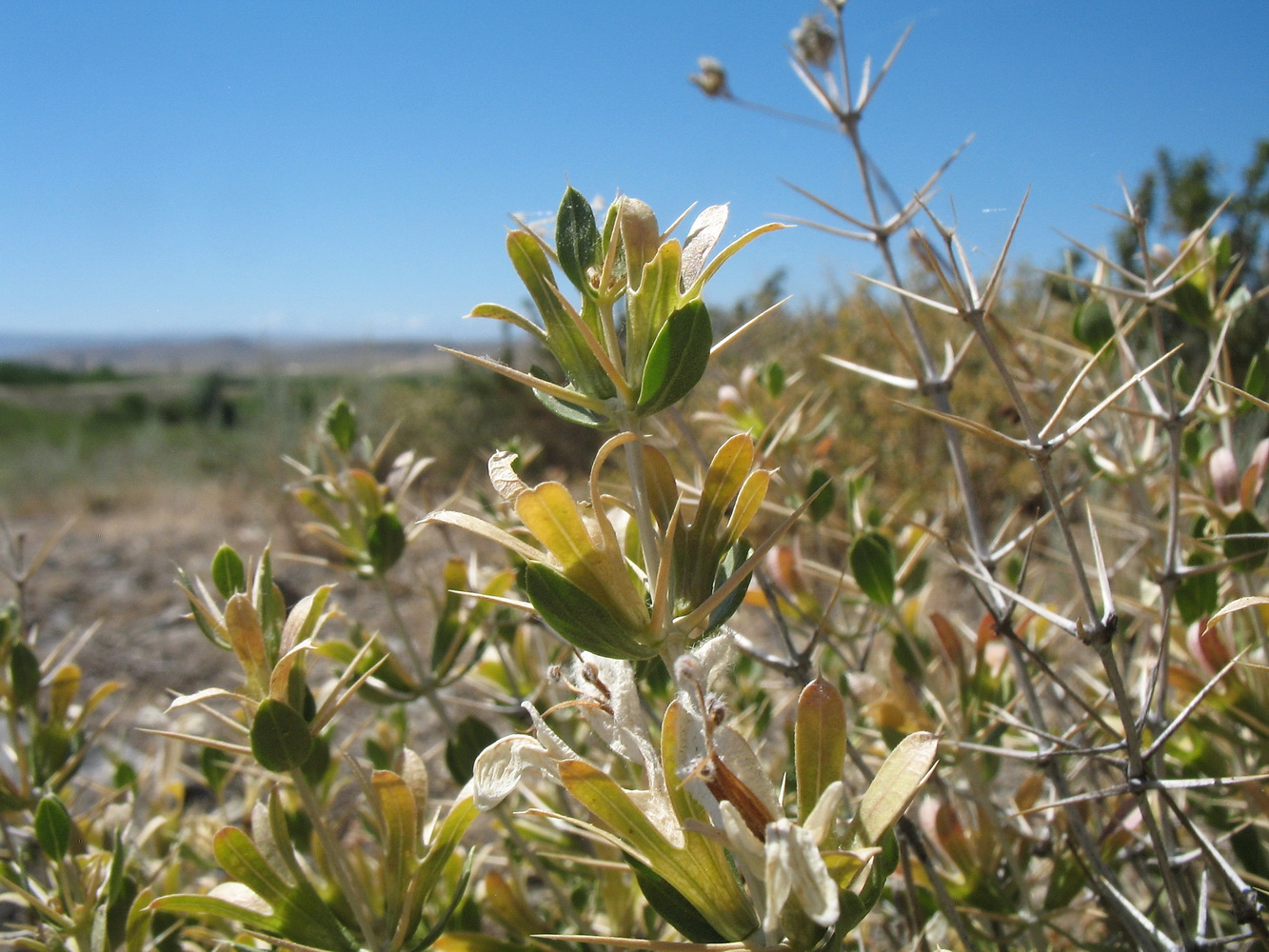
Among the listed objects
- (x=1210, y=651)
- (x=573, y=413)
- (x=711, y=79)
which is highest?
(x=711, y=79)

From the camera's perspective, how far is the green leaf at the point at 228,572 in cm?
75

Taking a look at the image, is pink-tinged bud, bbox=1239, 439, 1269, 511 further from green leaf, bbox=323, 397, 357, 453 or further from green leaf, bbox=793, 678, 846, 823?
green leaf, bbox=323, 397, 357, 453

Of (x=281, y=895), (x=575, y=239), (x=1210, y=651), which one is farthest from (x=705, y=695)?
(x=1210, y=651)

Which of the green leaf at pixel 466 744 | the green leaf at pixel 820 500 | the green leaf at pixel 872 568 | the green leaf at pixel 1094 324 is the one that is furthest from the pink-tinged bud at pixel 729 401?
the green leaf at pixel 466 744

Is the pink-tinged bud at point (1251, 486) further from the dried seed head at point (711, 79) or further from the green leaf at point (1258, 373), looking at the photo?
the dried seed head at point (711, 79)

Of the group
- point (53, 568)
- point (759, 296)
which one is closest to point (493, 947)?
point (759, 296)

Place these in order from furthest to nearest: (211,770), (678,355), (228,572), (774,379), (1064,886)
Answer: (774,379) → (211,770) → (1064,886) → (228,572) → (678,355)

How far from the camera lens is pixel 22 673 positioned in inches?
38.7

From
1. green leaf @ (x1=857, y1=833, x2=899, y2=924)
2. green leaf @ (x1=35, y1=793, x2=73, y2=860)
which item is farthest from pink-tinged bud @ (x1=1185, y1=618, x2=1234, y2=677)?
green leaf @ (x1=35, y1=793, x2=73, y2=860)

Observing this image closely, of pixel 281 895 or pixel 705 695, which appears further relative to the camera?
pixel 281 895

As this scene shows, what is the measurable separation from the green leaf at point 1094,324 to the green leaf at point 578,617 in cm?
78

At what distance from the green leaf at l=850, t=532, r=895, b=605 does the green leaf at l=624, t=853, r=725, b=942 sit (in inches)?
20.1

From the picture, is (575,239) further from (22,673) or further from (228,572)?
(22,673)

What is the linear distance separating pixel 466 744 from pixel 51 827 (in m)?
0.42
